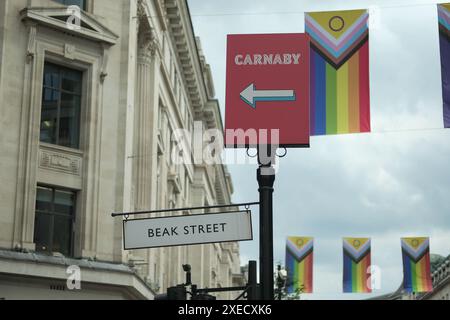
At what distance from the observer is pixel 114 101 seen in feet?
115

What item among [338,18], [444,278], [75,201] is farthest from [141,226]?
[444,278]

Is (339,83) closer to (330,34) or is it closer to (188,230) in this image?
(330,34)

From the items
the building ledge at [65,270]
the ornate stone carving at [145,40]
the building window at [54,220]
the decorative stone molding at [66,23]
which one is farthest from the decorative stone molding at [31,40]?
the ornate stone carving at [145,40]

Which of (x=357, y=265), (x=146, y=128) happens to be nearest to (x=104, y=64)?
(x=146, y=128)

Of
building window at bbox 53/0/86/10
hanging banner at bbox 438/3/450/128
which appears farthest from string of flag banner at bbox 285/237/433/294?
hanging banner at bbox 438/3/450/128

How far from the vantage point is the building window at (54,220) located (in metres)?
Result: 31.8

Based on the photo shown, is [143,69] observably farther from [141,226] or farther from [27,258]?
[141,226]

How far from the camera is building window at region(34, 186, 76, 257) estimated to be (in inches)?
1250

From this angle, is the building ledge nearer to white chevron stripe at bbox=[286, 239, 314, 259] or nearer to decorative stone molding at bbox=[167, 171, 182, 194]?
white chevron stripe at bbox=[286, 239, 314, 259]

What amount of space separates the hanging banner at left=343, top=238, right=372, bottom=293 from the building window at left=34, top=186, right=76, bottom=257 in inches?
446

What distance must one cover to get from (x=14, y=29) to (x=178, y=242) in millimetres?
22266

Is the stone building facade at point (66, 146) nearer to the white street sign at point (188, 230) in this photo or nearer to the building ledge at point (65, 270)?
the building ledge at point (65, 270)
